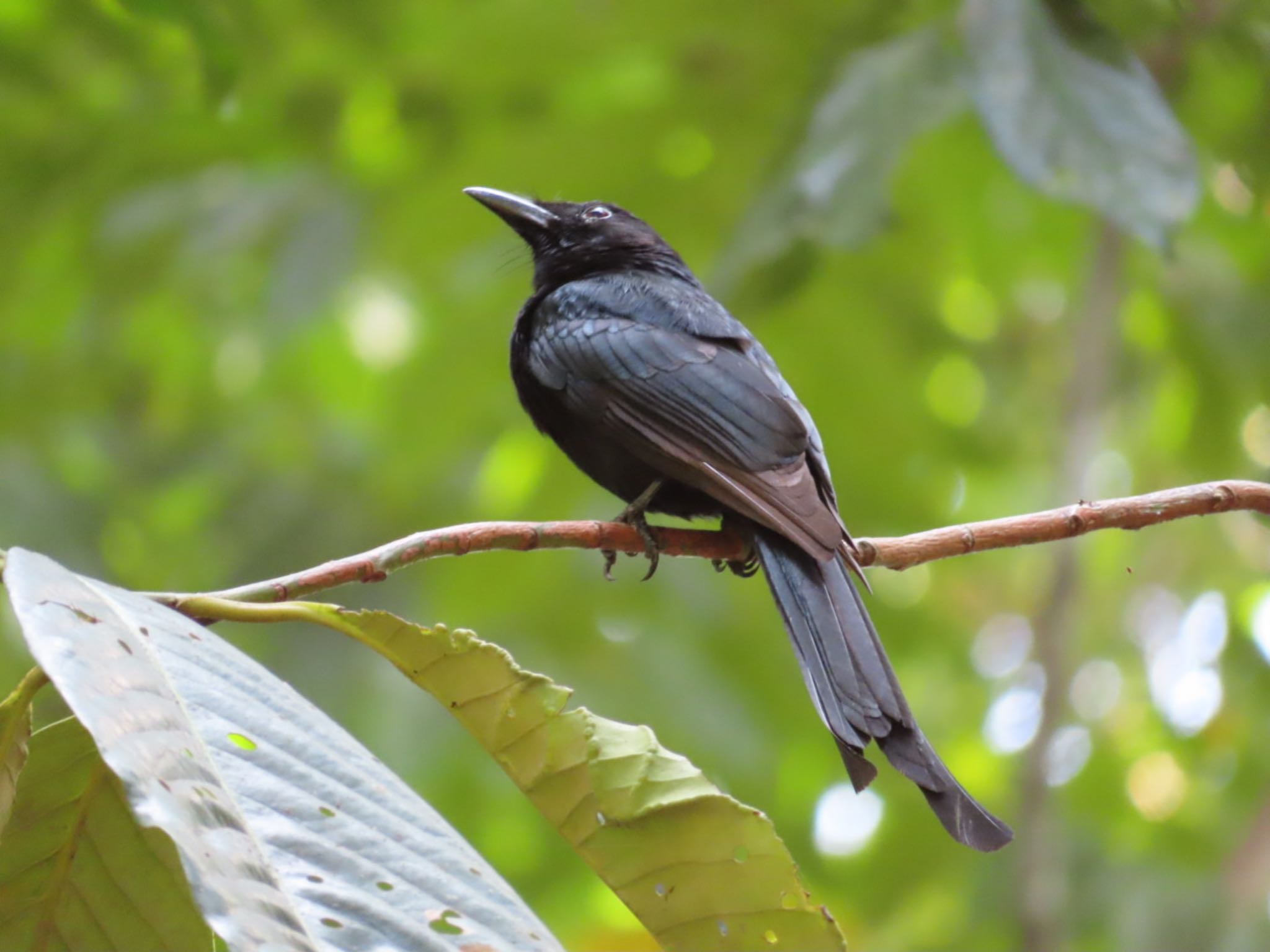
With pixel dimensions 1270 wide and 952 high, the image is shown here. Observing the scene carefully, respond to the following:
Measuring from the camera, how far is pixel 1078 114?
2.87 m

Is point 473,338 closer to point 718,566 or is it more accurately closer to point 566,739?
point 718,566

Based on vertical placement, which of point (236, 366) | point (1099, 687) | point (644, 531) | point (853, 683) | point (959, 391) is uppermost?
point (959, 391)

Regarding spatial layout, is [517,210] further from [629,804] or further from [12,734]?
[12,734]

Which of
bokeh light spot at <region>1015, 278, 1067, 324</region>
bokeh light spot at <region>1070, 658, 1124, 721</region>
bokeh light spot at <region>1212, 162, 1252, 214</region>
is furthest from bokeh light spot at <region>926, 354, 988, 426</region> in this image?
bokeh light spot at <region>1070, 658, 1124, 721</region>

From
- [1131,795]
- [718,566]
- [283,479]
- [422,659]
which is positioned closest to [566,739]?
[422,659]

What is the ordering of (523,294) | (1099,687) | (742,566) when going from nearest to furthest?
(742,566) → (523,294) → (1099,687)

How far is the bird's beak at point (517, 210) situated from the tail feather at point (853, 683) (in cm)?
168

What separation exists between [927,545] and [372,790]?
1.11 meters

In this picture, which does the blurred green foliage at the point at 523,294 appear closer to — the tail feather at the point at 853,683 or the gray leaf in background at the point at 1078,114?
the gray leaf in background at the point at 1078,114

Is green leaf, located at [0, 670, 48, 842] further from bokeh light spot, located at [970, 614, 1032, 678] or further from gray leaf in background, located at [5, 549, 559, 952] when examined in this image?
bokeh light spot, located at [970, 614, 1032, 678]

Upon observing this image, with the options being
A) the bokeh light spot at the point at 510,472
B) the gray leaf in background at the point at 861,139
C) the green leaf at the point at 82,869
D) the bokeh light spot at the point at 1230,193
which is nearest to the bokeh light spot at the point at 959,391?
the bokeh light spot at the point at 1230,193

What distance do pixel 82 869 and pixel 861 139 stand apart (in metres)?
2.28

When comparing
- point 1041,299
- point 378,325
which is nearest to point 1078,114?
point 1041,299

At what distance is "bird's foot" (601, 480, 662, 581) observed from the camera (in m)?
2.65
